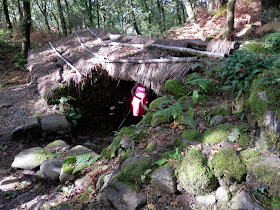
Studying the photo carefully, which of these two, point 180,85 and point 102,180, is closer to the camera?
point 102,180

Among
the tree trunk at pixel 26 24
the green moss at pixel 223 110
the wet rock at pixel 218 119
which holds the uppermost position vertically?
the tree trunk at pixel 26 24

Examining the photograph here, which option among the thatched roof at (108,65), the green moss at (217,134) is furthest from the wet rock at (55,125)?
the green moss at (217,134)

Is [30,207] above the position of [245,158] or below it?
below

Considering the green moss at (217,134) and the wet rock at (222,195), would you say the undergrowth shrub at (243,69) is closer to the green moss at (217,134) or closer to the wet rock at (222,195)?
the green moss at (217,134)

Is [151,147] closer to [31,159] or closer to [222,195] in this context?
[222,195]

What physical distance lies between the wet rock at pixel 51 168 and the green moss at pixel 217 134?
2979 millimetres

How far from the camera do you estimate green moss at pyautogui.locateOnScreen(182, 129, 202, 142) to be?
3107 millimetres

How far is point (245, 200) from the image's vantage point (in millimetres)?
2129

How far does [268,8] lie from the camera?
671 cm

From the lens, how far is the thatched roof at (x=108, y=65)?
5.17 meters

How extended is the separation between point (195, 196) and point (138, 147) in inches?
51.7

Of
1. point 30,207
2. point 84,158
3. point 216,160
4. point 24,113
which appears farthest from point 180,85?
point 24,113

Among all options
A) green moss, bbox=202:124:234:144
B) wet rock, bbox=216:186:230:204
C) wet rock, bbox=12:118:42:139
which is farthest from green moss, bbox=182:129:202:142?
wet rock, bbox=12:118:42:139

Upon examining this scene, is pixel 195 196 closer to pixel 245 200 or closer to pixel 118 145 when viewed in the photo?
pixel 245 200
